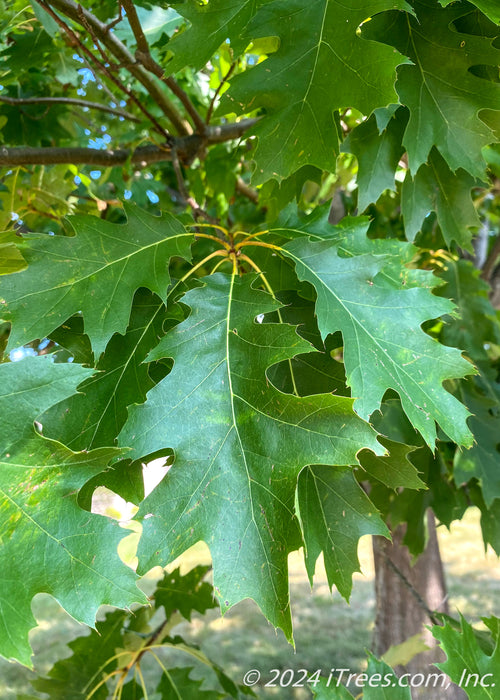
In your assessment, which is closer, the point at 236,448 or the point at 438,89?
the point at 236,448

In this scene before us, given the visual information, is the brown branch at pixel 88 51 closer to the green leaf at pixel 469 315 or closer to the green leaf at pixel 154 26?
the green leaf at pixel 154 26

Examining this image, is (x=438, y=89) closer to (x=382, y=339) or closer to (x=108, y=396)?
(x=382, y=339)

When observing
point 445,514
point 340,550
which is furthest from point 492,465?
point 340,550

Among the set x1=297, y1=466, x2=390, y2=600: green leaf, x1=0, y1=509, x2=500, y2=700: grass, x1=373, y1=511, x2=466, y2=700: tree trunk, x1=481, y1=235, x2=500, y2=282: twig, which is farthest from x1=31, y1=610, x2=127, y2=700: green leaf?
x1=481, y1=235, x2=500, y2=282: twig

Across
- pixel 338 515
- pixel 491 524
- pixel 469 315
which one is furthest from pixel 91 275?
pixel 469 315

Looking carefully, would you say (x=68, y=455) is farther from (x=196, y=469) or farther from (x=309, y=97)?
(x=309, y=97)

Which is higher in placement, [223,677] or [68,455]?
[68,455]
